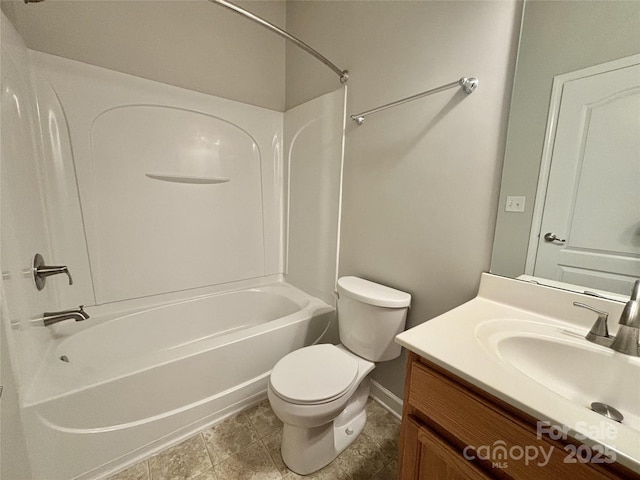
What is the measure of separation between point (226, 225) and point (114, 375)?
1.14m

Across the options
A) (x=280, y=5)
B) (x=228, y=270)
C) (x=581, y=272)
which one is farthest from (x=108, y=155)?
(x=581, y=272)

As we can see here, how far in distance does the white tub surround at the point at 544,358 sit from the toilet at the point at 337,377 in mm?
411

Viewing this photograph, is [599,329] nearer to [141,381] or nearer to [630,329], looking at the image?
[630,329]

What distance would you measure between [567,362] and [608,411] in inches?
4.7

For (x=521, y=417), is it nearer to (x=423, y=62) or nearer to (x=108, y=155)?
(x=423, y=62)

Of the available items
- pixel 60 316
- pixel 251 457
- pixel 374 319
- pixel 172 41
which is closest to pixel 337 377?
pixel 374 319

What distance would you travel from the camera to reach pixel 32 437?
2.96ft

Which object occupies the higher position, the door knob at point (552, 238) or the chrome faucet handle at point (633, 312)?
the door knob at point (552, 238)

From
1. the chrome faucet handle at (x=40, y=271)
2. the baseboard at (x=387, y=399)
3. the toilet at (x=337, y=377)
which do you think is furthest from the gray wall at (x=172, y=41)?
the baseboard at (x=387, y=399)

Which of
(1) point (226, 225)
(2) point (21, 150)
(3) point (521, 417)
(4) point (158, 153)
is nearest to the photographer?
(3) point (521, 417)

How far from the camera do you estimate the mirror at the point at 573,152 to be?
2.41 feet

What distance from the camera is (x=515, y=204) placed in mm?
955

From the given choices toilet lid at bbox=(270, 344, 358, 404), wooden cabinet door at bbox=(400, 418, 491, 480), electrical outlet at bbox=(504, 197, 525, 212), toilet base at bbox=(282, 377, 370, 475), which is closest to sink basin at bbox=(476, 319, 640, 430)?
wooden cabinet door at bbox=(400, 418, 491, 480)

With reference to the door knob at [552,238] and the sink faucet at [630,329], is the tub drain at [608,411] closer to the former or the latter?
the sink faucet at [630,329]
